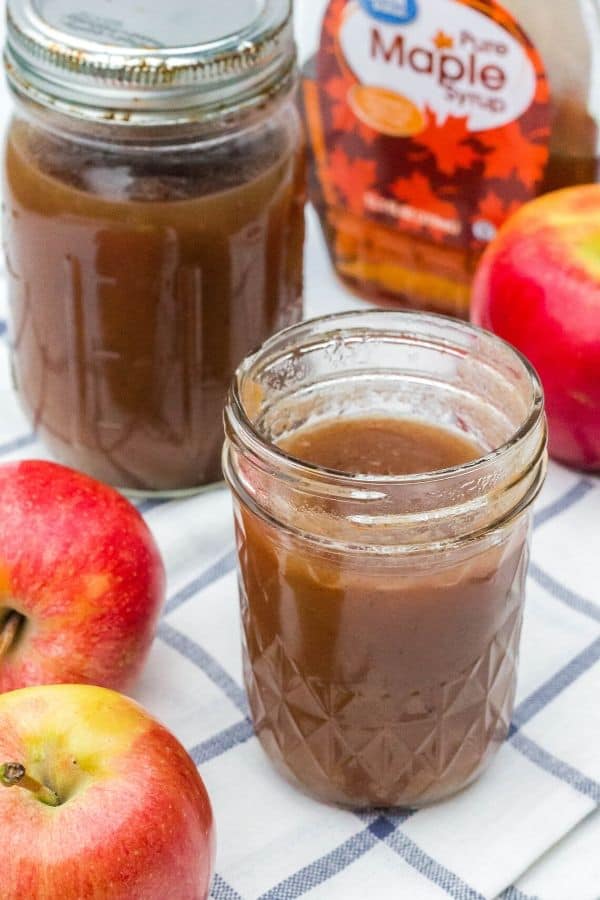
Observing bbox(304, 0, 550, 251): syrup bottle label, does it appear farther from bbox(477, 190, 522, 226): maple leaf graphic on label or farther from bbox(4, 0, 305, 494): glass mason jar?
bbox(4, 0, 305, 494): glass mason jar

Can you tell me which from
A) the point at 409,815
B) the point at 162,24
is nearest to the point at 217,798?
the point at 409,815

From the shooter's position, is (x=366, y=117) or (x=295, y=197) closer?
(x=295, y=197)

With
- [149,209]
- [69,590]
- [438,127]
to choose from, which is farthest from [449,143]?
[69,590]

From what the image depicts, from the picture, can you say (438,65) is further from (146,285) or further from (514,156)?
(146,285)

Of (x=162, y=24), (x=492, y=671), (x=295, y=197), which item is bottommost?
(x=492, y=671)

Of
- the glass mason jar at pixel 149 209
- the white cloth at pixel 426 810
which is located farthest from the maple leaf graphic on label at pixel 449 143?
the white cloth at pixel 426 810

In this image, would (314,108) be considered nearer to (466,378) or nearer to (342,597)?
(466,378)
